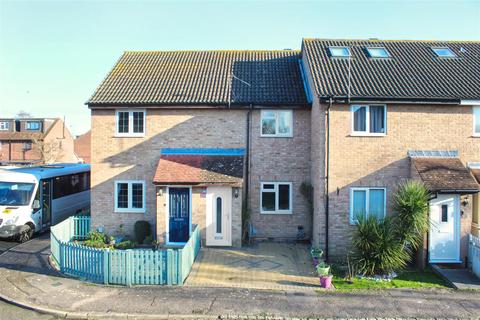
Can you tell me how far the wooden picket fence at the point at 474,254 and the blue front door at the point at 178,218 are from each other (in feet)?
32.8

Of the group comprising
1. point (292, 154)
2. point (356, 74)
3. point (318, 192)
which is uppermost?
point (356, 74)

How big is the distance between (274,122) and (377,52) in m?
6.16

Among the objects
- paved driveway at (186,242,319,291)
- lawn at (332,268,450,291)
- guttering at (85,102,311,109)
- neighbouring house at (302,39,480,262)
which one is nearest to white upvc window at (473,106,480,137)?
neighbouring house at (302,39,480,262)

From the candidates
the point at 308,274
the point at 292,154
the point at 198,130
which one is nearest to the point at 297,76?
the point at 292,154

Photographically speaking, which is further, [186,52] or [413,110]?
[186,52]

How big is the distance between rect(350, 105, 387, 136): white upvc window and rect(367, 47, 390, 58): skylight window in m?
4.48

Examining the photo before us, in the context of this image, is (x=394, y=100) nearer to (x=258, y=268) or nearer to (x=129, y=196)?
(x=258, y=268)

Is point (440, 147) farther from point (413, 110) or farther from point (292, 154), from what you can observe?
point (292, 154)

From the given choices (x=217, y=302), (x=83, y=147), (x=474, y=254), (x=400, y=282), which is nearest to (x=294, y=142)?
(x=400, y=282)

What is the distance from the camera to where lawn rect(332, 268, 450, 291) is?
11.6 metres

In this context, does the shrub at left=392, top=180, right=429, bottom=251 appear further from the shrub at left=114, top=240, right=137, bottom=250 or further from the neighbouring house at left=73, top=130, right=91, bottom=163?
the neighbouring house at left=73, top=130, right=91, bottom=163

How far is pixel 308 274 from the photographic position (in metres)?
12.6

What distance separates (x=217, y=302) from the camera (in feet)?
33.9

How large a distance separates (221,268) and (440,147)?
8.97 metres
